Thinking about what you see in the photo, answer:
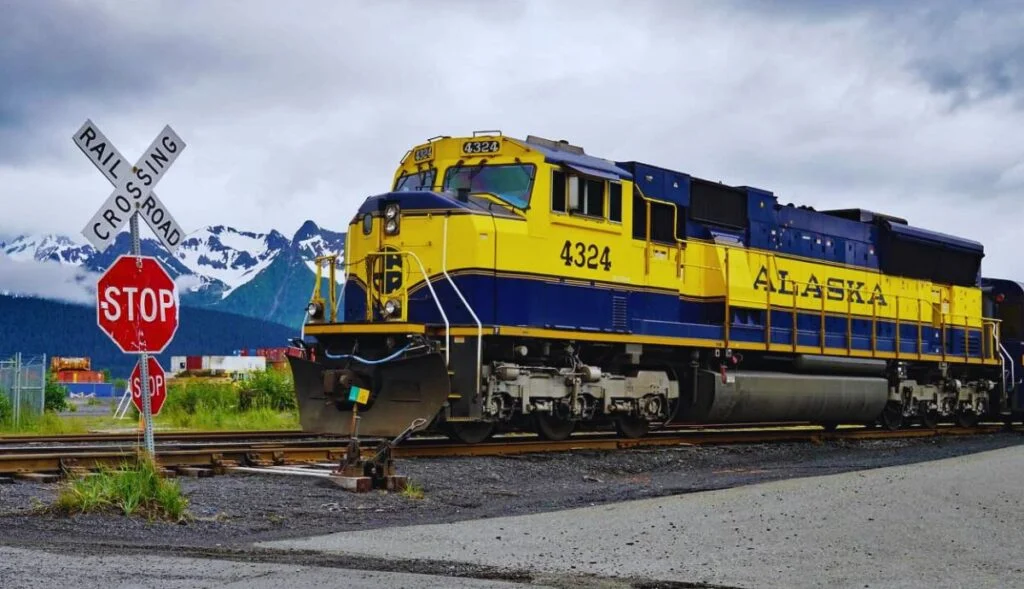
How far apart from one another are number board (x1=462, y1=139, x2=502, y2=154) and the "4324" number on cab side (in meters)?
1.53

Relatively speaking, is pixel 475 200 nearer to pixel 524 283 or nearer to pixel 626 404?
pixel 524 283

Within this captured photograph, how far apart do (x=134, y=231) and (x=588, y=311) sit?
7.37 m

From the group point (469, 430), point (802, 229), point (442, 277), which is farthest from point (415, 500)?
point (802, 229)

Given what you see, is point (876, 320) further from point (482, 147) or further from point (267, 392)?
point (267, 392)

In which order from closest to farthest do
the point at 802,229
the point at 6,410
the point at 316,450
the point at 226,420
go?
1. the point at 316,450
2. the point at 802,229
3. the point at 226,420
4. the point at 6,410

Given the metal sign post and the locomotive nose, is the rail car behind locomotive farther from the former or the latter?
the metal sign post

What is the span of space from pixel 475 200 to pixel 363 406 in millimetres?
2979

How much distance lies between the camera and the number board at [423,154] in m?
15.8

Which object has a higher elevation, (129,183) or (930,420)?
(129,183)

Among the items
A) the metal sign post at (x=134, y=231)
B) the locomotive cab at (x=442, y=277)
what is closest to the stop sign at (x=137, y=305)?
the metal sign post at (x=134, y=231)

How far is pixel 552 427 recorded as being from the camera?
1609cm

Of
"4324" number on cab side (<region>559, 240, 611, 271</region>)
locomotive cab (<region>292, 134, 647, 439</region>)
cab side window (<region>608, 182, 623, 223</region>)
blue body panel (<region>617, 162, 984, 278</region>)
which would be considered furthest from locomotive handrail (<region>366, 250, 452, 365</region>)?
blue body panel (<region>617, 162, 984, 278</region>)

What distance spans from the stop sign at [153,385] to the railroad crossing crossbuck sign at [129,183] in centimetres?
105

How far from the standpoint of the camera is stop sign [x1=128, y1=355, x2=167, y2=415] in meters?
9.50
